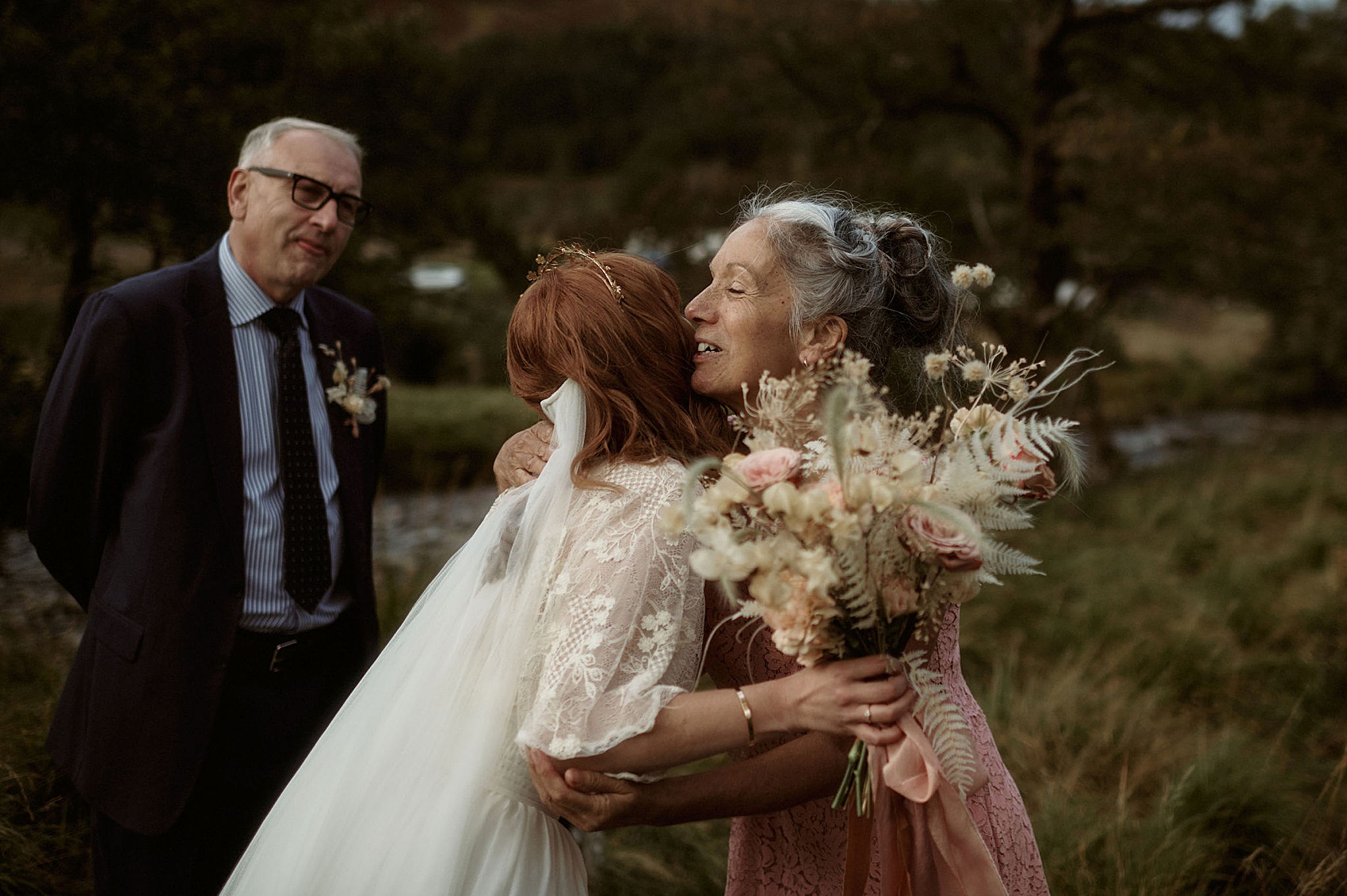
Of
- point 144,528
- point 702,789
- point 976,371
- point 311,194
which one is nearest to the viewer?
point 976,371

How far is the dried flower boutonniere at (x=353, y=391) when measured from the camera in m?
3.30

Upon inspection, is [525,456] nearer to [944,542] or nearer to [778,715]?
[778,715]

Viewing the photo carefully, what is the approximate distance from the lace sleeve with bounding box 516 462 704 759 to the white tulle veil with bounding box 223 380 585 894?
0.07m

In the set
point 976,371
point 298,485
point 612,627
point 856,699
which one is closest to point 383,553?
point 298,485

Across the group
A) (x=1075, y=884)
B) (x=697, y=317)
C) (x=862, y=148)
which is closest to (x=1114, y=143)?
(x=862, y=148)

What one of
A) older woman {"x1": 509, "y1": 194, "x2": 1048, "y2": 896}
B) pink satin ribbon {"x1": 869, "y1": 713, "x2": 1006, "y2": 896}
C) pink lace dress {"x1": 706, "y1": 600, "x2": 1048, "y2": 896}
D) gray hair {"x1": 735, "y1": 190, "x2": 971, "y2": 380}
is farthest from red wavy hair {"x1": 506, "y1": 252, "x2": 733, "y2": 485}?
pink satin ribbon {"x1": 869, "y1": 713, "x2": 1006, "y2": 896}

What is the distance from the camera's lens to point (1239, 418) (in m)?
19.7

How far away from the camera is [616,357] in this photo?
2326 mm

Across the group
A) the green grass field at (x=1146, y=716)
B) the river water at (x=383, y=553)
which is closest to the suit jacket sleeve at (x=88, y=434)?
the green grass field at (x=1146, y=716)

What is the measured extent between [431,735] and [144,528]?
1.20 m

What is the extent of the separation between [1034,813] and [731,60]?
11.9m

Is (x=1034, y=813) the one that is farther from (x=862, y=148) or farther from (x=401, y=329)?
(x=862, y=148)

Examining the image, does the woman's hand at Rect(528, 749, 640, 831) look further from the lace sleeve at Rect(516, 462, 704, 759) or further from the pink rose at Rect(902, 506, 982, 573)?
the pink rose at Rect(902, 506, 982, 573)

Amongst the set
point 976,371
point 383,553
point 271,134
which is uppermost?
point 271,134
